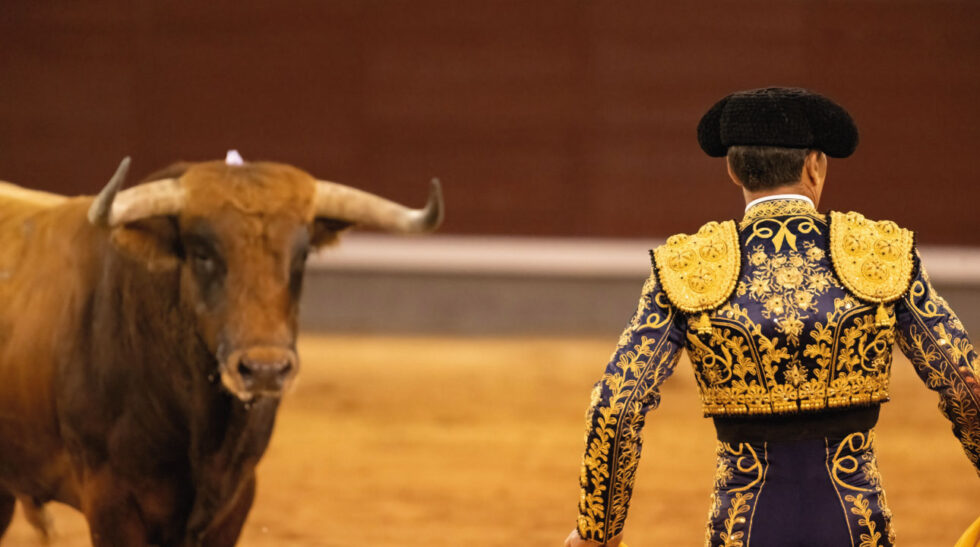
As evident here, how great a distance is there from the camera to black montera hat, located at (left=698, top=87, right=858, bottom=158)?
1490mm

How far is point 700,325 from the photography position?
150cm

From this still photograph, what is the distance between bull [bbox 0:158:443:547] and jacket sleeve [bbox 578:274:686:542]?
2.60 feet

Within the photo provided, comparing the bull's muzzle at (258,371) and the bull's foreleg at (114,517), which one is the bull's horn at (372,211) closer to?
the bull's muzzle at (258,371)

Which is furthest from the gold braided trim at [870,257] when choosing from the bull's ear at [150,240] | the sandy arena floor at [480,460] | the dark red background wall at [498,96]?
the dark red background wall at [498,96]

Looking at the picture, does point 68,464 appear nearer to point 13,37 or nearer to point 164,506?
point 164,506

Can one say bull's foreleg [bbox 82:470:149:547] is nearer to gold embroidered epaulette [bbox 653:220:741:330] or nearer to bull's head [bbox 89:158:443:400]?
bull's head [bbox 89:158:443:400]

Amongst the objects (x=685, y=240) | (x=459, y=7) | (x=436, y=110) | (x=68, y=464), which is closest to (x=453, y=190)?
(x=436, y=110)

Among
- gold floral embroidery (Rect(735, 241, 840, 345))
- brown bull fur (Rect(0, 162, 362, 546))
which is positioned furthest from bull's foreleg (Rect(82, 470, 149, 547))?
gold floral embroidery (Rect(735, 241, 840, 345))

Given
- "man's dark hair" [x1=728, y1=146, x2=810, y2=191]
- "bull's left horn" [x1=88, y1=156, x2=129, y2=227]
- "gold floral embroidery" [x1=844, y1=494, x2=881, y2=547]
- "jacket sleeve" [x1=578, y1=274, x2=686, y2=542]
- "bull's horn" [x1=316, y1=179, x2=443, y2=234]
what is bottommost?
"gold floral embroidery" [x1=844, y1=494, x2=881, y2=547]

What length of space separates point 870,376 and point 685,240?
27 centimetres

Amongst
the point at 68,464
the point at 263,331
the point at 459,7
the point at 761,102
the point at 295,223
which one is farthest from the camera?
the point at 459,7

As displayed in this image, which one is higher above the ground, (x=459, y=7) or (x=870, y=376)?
(x=459, y=7)

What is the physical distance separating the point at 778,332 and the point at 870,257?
0.15m

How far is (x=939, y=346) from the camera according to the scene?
1506 millimetres
